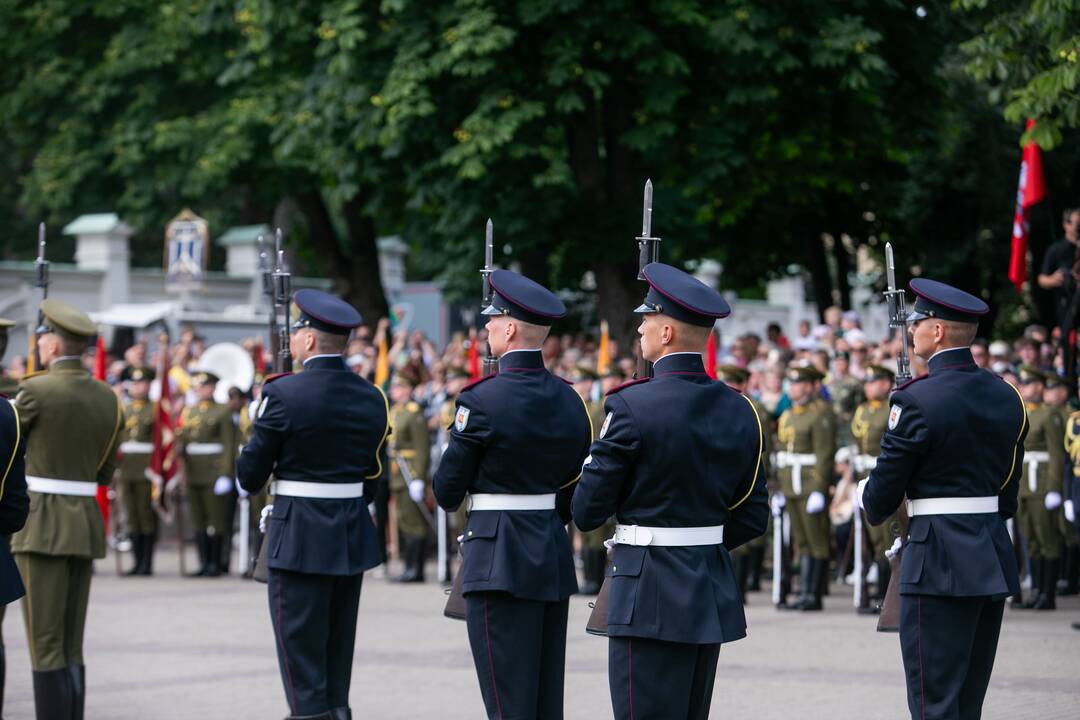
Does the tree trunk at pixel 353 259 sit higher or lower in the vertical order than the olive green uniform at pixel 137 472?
higher

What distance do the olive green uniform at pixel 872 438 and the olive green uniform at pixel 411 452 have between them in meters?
4.49

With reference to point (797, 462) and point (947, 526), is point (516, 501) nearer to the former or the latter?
point (947, 526)

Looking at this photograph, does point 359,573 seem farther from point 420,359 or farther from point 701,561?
point 420,359

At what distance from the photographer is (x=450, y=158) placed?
1878 cm

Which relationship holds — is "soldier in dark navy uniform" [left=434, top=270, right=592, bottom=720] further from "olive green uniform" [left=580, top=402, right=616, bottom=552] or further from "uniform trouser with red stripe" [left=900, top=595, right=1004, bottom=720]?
"olive green uniform" [left=580, top=402, right=616, bottom=552]

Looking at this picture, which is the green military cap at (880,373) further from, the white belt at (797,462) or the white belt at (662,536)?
the white belt at (662,536)

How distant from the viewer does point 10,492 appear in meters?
7.34

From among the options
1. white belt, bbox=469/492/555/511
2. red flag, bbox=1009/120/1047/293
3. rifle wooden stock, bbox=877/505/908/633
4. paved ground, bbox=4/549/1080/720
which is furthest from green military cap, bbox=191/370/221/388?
rifle wooden stock, bbox=877/505/908/633

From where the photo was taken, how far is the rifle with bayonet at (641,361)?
6.16 metres

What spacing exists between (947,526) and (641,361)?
4.44ft

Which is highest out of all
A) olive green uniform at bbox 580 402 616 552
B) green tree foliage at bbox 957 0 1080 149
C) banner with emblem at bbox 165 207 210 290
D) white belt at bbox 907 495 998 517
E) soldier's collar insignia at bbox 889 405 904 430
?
green tree foliage at bbox 957 0 1080 149

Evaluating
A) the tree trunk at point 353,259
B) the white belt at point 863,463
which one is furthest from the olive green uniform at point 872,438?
the tree trunk at point 353,259

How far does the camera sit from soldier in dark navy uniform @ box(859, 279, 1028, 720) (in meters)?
6.88

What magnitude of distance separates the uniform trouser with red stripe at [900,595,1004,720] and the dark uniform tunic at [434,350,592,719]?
1.35 m
